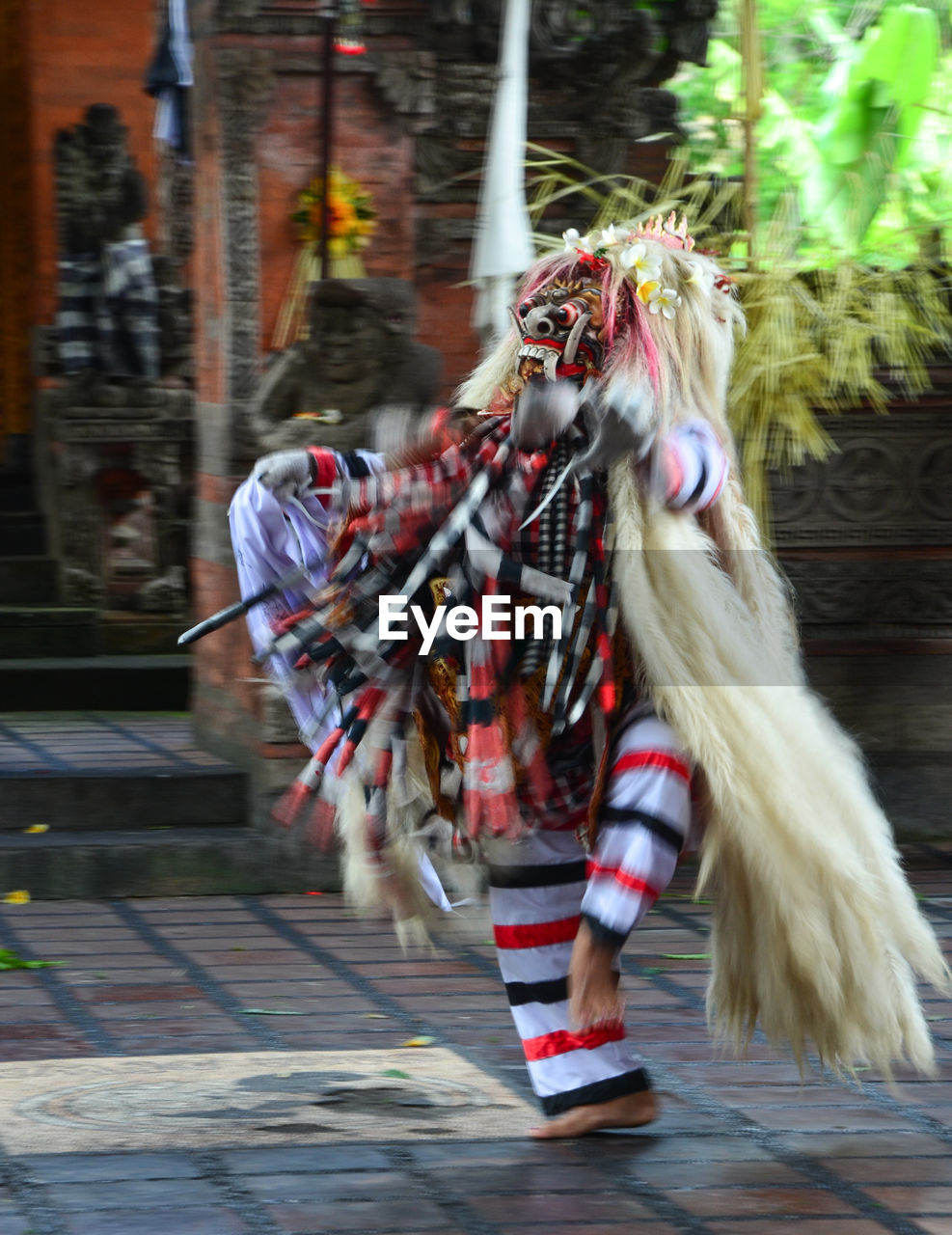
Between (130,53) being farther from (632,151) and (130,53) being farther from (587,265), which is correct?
(587,265)

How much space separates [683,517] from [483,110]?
3303 millimetres

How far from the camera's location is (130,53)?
11.8 m

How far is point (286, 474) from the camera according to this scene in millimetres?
3957

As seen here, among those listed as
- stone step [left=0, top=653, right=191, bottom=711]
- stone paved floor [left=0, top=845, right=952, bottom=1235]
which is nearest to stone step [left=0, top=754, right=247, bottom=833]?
stone paved floor [left=0, top=845, right=952, bottom=1235]

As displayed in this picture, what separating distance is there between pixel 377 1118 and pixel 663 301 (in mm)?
1778

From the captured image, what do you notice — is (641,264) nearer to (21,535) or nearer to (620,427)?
(620,427)

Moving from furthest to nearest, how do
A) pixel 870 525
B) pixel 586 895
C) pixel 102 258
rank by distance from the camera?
1. pixel 102 258
2. pixel 870 525
3. pixel 586 895

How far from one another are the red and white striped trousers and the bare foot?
2 centimetres

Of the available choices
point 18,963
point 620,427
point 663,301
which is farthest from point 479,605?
point 18,963

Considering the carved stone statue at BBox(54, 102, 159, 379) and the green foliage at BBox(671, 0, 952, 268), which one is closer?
the green foliage at BBox(671, 0, 952, 268)

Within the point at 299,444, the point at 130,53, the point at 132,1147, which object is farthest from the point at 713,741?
the point at 130,53

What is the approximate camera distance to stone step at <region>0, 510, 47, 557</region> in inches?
387

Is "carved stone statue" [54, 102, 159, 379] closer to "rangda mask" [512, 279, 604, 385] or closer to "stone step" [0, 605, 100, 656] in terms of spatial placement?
"stone step" [0, 605, 100, 656]

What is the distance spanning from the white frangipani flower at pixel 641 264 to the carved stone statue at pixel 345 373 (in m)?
2.38
